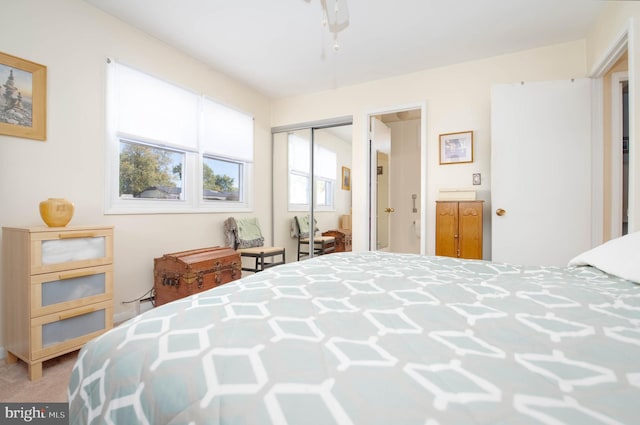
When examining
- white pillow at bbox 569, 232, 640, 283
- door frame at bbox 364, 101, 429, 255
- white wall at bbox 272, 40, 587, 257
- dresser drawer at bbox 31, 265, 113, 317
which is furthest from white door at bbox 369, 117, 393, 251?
dresser drawer at bbox 31, 265, 113, 317

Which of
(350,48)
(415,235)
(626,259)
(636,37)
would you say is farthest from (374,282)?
(415,235)

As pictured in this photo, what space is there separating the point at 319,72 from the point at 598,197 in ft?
10.1

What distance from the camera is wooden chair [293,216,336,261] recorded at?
435cm

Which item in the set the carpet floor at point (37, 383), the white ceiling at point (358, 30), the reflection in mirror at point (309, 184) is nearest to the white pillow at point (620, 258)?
the white ceiling at point (358, 30)

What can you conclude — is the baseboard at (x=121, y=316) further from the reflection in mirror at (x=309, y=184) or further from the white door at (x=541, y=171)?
the white door at (x=541, y=171)

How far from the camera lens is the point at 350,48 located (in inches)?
119

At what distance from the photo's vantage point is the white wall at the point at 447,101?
2.97m

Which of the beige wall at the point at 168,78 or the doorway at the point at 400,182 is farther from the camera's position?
the doorway at the point at 400,182

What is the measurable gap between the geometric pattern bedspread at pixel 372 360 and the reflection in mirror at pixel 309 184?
11.1ft

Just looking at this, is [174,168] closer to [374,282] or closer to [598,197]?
[374,282]

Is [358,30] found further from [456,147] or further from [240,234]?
[240,234]

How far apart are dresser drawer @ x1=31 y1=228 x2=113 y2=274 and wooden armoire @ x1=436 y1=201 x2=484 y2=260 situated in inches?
116

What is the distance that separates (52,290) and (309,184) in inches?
121

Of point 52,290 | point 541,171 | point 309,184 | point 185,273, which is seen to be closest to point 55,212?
point 52,290
